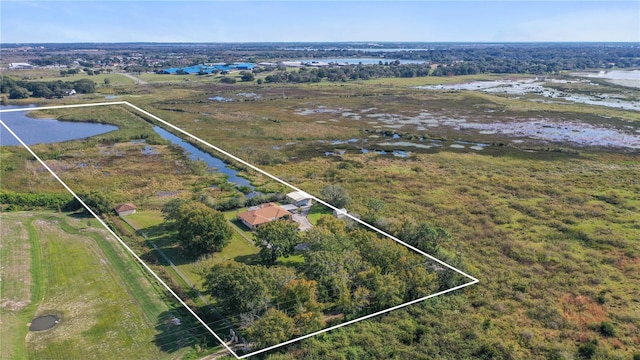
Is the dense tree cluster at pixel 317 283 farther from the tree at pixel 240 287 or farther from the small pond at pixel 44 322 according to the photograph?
the small pond at pixel 44 322

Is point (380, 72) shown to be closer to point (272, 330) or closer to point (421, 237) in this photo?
point (421, 237)

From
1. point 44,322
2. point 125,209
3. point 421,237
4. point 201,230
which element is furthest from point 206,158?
point 421,237

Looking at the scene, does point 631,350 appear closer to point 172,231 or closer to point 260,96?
point 172,231

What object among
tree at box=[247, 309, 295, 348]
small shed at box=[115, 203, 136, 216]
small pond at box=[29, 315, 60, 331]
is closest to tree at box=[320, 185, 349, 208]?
small shed at box=[115, 203, 136, 216]

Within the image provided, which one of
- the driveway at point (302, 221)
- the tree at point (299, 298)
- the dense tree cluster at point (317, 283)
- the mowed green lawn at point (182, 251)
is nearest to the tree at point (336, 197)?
the driveway at point (302, 221)

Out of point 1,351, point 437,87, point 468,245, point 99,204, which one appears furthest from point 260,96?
point 1,351

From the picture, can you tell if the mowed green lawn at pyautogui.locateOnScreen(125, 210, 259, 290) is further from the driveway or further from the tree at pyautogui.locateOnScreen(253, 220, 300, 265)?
the driveway
